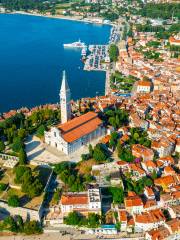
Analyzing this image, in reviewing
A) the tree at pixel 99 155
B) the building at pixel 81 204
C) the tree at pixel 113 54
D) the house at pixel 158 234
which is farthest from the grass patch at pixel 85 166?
the tree at pixel 113 54

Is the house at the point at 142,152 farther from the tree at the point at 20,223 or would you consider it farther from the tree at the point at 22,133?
the tree at the point at 20,223

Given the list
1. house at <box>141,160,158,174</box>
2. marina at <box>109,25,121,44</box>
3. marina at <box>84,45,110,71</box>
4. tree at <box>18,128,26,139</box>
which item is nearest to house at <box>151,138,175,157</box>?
house at <box>141,160,158,174</box>

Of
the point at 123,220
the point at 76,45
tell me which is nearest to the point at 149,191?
the point at 123,220

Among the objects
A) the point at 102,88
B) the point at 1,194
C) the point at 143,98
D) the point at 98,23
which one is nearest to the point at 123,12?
the point at 98,23

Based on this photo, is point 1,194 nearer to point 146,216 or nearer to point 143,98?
point 146,216

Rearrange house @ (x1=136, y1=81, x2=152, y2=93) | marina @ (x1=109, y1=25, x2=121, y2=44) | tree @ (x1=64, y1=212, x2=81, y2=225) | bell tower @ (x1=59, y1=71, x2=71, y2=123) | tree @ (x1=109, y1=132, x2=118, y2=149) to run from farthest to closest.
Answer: marina @ (x1=109, y1=25, x2=121, y2=44)
house @ (x1=136, y1=81, x2=152, y2=93)
bell tower @ (x1=59, y1=71, x2=71, y2=123)
tree @ (x1=109, y1=132, x2=118, y2=149)
tree @ (x1=64, y1=212, x2=81, y2=225)

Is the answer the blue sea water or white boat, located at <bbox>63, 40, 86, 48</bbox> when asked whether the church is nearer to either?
the blue sea water

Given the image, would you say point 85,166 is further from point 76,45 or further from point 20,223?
point 76,45
